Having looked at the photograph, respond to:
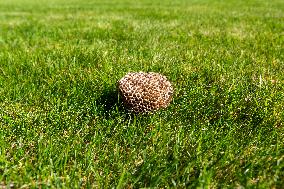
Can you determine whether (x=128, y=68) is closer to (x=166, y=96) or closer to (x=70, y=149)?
(x=166, y=96)

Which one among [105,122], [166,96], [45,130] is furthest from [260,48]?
[45,130]

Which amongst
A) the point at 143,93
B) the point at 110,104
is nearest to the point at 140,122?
the point at 143,93

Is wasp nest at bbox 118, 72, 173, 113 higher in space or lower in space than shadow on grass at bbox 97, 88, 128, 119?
higher

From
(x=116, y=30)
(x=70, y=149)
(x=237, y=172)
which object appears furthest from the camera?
(x=116, y=30)

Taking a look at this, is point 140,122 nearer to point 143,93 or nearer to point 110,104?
point 143,93

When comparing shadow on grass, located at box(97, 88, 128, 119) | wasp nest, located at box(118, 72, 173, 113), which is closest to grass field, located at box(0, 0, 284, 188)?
shadow on grass, located at box(97, 88, 128, 119)

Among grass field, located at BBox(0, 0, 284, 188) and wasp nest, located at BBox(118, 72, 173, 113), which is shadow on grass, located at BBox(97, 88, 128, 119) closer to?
grass field, located at BBox(0, 0, 284, 188)

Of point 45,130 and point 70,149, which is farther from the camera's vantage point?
point 45,130
